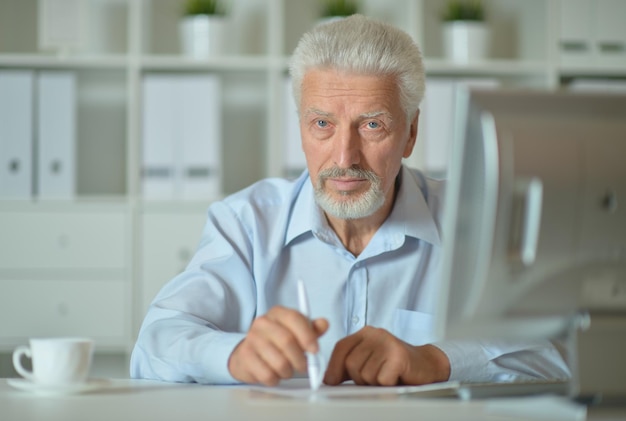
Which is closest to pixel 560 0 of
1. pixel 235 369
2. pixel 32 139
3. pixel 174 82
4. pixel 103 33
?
pixel 174 82

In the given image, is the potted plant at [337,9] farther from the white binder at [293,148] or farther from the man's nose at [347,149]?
the man's nose at [347,149]

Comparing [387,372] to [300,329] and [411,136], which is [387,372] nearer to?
[300,329]

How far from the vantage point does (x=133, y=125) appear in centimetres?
319

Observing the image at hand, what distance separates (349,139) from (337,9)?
5.53 feet

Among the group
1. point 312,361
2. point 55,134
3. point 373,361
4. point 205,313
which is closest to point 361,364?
point 373,361

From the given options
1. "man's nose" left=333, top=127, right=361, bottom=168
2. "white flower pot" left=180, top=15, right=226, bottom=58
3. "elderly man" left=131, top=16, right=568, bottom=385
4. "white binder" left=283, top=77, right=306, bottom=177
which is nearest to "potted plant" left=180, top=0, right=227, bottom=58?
"white flower pot" left=180, top=15, right=226, bottom=58

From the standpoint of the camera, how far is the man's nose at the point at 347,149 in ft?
5.79

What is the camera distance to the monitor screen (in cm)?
107

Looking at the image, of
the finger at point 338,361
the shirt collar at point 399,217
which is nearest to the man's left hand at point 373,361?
the finger at point 338,361

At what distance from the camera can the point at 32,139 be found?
123 inches

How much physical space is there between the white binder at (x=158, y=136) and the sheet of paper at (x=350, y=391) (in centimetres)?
189

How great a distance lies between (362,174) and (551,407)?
73 cm

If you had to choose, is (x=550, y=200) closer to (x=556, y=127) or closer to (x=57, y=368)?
(x=556, y=127)

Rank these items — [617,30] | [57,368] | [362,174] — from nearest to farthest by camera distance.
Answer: [57,368] < [362,174] < [617,30]
